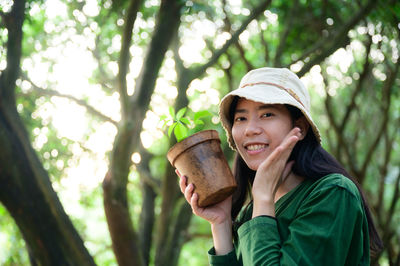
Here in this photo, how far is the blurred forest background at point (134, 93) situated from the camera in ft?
9.62

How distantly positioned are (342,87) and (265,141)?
6.92 meters

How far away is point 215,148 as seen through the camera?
6.45 feet

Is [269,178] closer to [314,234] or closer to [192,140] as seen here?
[314,234]

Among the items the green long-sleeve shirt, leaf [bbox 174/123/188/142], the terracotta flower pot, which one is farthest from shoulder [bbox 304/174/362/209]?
leaf [bbox 174/123/188/142]

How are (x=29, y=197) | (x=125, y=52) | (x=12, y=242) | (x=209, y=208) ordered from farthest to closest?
(x=12, y=242) → (x=125, y=52) → (x=29, y=197) → (x=209, y=208)

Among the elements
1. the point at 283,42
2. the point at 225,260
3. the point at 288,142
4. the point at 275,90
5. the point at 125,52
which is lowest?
the point at 225,260

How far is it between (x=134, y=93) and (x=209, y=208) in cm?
191

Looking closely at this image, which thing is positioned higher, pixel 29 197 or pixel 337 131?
pixel 29 197

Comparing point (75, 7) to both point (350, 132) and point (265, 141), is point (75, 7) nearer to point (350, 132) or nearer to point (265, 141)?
point (265, 141)

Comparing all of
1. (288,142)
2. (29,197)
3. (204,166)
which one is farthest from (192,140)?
(29,197)

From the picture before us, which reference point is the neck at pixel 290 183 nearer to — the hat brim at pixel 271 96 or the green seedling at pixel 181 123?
the hat brim at pixel 271 96

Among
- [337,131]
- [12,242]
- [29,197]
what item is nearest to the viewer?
[29,197]

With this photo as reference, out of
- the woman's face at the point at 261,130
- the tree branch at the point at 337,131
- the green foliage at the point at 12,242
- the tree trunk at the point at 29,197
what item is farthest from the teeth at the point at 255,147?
the green foliage at the point at 12,242

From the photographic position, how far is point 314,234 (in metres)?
1.48
